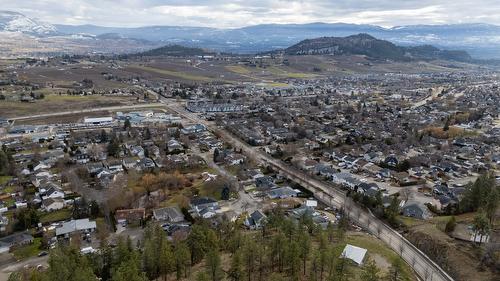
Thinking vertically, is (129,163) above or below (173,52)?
below

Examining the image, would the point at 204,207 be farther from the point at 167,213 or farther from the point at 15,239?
the point at 15,239

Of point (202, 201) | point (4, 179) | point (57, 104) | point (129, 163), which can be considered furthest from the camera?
point (57, 104)

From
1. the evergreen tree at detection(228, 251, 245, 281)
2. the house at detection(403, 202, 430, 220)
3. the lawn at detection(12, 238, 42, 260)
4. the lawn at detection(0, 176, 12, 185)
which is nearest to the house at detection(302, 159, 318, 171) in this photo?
the house at detection(403, 202, 430, 220)

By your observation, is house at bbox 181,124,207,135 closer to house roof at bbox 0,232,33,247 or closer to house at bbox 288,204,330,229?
house at bbox 288,204,330,229

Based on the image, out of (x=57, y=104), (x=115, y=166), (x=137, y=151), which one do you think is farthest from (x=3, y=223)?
(x=57, y=104)

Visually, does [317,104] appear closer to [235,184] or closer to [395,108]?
[395,108]

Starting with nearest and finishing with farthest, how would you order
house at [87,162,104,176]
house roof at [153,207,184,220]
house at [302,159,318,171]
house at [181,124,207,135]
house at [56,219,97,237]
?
house at [56,219,97,237] → house roof at [153,207,184,220] → house at [87,162,104,176] → house at [302,159,318,171] → house at [181,124,207,135]

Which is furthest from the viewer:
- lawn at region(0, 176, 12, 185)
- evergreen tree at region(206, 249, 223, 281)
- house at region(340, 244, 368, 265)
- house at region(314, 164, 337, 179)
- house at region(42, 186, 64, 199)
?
house at region(314, 164, 337, 179)
